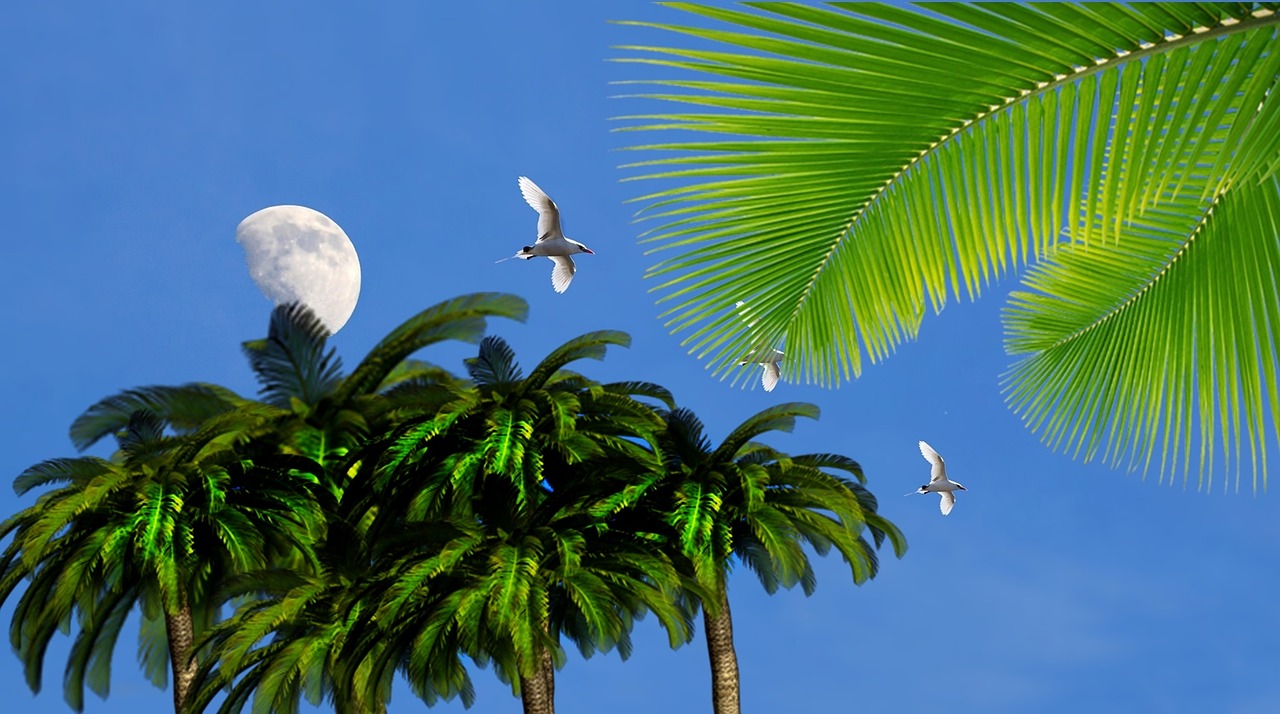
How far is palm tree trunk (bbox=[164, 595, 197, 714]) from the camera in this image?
2095 cm

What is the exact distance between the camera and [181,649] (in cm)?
2119

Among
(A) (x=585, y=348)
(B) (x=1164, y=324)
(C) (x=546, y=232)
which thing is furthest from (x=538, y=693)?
(B) (x=1164, y=324)

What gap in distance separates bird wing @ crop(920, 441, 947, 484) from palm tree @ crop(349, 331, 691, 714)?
4067 mm

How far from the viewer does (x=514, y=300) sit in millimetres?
17578

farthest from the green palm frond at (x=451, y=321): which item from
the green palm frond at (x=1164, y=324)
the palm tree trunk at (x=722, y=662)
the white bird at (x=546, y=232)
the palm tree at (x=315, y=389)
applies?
the green palm frond at (x=1164, y=324)

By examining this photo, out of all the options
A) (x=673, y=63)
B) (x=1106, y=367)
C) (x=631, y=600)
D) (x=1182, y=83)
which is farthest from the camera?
(x=631, y=600)

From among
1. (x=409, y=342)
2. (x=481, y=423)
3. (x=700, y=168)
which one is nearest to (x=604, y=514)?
(x=481, y=423)

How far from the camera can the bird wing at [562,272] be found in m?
17.0

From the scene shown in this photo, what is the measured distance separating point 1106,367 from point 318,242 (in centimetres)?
2651

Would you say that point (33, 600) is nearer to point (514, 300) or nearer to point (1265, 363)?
point (514, 300)

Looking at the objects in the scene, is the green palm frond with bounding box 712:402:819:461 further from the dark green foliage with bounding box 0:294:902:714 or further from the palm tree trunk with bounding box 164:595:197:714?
the palm tree trunk with bounding box 164:595:197:714

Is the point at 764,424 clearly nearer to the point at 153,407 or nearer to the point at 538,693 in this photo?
the point at 538,693

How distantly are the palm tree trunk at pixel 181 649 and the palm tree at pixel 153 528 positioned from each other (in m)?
0.02

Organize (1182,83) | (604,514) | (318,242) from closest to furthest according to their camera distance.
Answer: (1182,83)
(604,514)
(318,242)
